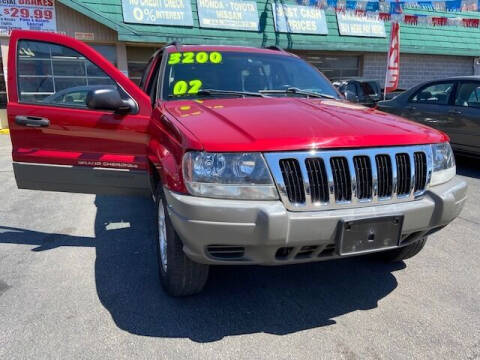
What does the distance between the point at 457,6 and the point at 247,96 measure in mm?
14243

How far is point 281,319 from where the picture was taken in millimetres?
2730

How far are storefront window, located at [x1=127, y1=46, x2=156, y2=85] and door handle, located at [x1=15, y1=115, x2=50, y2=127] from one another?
9.77m

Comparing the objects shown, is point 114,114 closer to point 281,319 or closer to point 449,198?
point 281,319

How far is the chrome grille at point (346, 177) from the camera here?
230 cm

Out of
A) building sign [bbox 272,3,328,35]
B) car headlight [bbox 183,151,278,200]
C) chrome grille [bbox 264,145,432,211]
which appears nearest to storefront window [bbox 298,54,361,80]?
building sign [bbox 272,3,328,35]

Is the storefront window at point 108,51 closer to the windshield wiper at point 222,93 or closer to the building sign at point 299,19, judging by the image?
the building sign at point 299,19

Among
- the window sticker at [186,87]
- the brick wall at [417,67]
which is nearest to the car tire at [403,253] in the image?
the window sticker at [186,87]

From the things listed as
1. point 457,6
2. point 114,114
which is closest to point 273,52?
point 114,114

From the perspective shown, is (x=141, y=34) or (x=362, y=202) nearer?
(x=362, y=202)

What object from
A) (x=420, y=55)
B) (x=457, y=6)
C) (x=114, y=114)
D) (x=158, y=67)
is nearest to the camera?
(x=114, y=114)

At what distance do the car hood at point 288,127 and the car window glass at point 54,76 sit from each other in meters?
1.00

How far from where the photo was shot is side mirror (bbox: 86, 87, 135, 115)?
313 centimetres

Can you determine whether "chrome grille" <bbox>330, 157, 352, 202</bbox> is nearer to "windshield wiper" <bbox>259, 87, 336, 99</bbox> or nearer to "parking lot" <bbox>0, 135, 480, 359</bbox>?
"parking lot" <bbox>0, 135, 480, 359</bbox>

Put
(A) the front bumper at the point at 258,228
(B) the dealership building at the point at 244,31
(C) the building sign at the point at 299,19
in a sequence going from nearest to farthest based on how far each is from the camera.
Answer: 1. (A) the front bumper at the point at 258,228
2. (B) the dealership building at the point at 244,31
3. (C) the building sign at the point at 299,19
